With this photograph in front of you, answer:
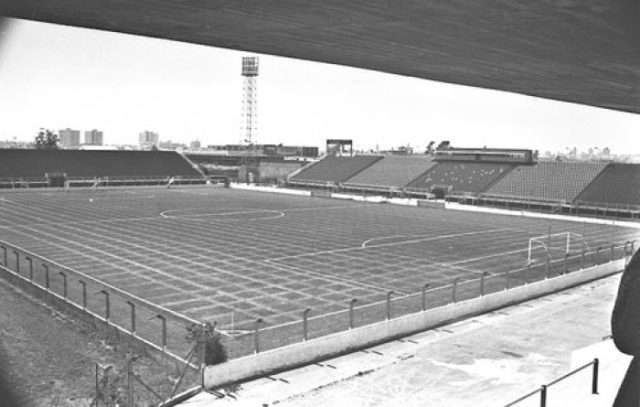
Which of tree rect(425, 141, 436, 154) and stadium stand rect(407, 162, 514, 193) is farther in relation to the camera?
tree rect(425, 141, 436, 154)

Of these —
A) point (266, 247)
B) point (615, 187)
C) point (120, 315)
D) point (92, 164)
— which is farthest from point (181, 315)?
point (92, 164)

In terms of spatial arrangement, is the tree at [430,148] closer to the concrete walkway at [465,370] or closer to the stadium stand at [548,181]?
the stadium stand at [548,181]

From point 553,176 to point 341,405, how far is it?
186 ft

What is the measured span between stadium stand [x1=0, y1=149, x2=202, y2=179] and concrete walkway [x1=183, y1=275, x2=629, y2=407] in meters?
63.6

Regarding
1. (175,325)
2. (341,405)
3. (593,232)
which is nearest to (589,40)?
(341,405)

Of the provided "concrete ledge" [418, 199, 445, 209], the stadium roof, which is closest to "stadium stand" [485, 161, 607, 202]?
"concrete ledge" [418, 199, 445, 209]

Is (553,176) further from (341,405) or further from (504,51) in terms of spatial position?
(341,405)

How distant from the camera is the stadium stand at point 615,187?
5288 centimetres

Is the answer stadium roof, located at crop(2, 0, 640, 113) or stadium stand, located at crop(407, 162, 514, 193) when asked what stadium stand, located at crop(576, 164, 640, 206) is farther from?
stadium roof, located at crop(2, 0, 640, 113)

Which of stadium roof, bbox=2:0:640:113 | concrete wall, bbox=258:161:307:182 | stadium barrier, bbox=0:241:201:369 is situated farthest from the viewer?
concrete wall, bbox=258:161:307:182

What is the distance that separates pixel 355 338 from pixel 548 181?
51.9m

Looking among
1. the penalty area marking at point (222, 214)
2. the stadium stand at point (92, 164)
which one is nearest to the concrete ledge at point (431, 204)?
the penalty area marking at point (222, 214)

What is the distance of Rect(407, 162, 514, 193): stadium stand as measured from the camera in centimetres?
6525

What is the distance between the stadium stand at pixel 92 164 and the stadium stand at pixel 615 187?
154 feet
